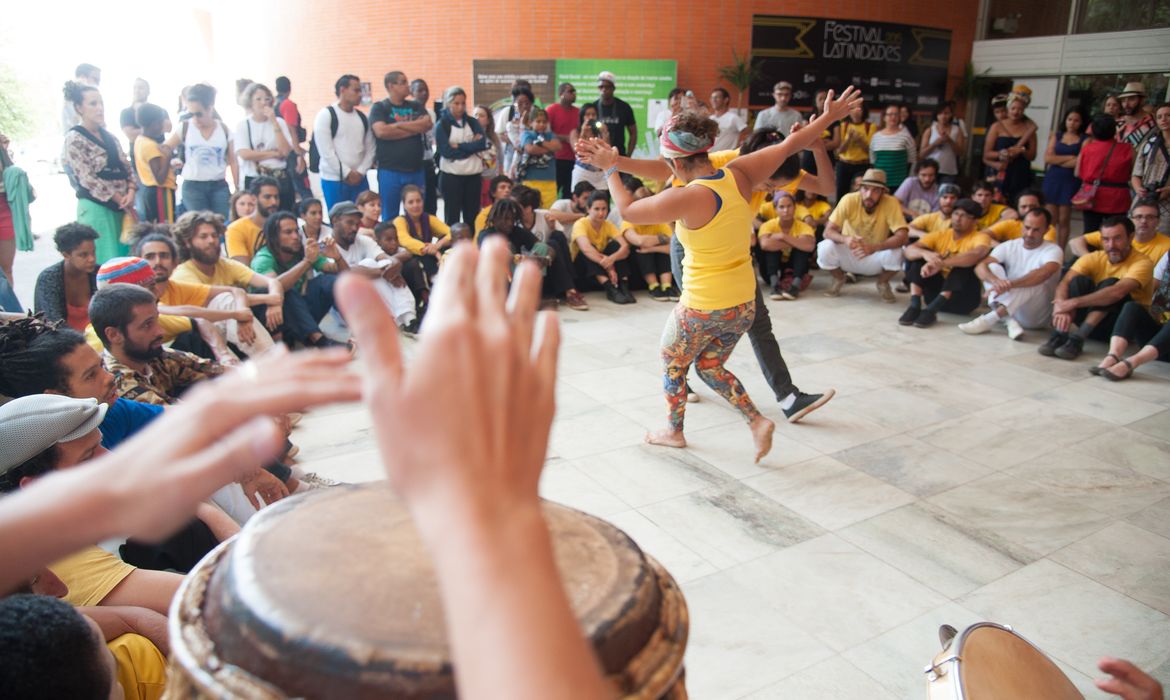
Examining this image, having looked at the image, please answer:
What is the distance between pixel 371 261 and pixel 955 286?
485 cm

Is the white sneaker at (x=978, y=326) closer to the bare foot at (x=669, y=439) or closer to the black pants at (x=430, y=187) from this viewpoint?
the bare foot at (x=669, y=439)

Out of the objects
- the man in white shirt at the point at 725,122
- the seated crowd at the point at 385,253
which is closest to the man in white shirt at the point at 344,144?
the seated crowd at the point at 385,253

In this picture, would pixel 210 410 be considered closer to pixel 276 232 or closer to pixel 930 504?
pixel 930 504

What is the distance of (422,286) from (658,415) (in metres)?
2.86

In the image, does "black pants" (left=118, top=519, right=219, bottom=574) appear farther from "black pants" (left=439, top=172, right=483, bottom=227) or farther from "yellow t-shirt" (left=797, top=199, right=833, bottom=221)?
"yellow t-shirt" (left=797, top=199, right=833, bottom=221)

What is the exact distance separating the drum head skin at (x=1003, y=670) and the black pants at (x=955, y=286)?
215 inches

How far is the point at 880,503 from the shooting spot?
3.55 meters

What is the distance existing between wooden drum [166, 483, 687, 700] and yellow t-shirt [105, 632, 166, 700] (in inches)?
25.7

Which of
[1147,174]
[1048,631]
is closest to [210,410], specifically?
[1048,631]

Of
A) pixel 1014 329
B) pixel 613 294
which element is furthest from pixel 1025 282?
pixel 613 294

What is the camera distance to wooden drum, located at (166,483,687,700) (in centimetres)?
89

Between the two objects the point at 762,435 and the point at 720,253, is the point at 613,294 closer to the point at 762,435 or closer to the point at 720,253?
the point at 762,435

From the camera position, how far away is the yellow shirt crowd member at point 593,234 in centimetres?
736

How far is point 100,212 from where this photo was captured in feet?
18.4
